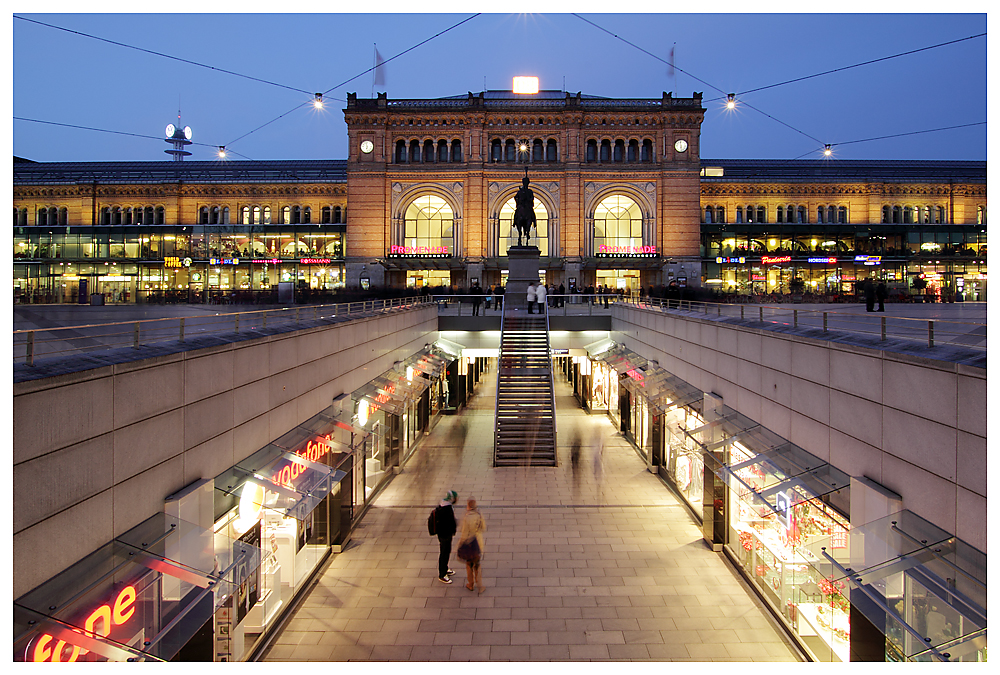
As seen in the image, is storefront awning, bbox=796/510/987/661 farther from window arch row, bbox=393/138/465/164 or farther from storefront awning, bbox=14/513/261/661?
window arch row, bbox=393/138/465/164

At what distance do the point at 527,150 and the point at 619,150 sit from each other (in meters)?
7.76

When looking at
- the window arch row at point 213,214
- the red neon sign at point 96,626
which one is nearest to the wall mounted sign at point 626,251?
the window arch row at point 213,214

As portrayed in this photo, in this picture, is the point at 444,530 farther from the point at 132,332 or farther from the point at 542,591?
the point at 132,332

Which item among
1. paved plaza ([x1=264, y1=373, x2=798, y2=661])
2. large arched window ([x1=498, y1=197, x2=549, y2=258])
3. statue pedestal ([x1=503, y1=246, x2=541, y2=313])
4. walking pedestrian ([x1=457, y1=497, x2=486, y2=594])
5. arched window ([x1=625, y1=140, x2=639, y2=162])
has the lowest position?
paved plaza ([x1=264, y1=373, x2=798, y2=661])

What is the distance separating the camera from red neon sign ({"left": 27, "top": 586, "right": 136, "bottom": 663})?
208 inches

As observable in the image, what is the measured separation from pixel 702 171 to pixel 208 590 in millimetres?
57274

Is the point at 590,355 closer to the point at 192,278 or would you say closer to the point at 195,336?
the point at 195,336

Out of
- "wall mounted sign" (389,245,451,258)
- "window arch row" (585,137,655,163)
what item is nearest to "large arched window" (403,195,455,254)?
"wall mounted sign" (389,245,451,258)

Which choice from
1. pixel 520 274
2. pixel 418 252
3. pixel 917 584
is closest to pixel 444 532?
pixel 917 584

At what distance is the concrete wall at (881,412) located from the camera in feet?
20.0

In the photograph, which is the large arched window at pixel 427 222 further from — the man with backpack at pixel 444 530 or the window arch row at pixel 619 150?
the man with backpack at pixel 444 530

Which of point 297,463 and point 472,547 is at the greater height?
point 297,463

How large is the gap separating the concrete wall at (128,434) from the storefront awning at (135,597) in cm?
20

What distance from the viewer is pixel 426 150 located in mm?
50562
